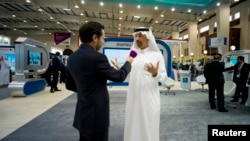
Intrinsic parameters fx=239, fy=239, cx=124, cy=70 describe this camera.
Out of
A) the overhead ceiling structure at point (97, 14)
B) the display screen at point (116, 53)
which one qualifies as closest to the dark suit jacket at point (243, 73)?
the overhead ceiling structure at point (97, 14)

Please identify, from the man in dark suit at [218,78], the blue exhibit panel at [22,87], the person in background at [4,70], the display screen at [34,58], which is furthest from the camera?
the person in background at [4,70]

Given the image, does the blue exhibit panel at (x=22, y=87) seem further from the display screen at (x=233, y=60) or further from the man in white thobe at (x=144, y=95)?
the display screen at (x=233, y=60)

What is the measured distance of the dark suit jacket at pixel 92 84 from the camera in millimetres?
1650

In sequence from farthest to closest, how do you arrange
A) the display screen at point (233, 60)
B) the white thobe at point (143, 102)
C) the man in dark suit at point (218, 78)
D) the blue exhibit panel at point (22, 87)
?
the display screen at point (233, 60)
the blue exhibit panel at point (22, 87)
the man in dark suit at point (218, 78)
the white thobe at point (143, 102)

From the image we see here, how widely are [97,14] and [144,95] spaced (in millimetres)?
19170

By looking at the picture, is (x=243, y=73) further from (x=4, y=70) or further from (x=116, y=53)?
(x=4, y=70)

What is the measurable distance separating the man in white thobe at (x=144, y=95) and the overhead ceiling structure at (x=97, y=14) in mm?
6034

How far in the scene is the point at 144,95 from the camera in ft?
8.13

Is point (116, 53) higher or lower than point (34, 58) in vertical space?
lower

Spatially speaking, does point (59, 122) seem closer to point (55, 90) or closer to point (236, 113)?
point (236, 113)

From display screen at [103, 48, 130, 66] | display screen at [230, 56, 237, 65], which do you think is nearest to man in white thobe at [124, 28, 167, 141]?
display screen at [103, 48, 130, 66]

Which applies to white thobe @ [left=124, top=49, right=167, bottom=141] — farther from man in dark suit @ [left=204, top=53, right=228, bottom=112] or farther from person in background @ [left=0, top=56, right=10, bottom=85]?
person in background @ [left=0, top=56, right=10, bottom=85]

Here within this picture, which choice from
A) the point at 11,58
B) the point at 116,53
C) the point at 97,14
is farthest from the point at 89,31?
the point at 97,14

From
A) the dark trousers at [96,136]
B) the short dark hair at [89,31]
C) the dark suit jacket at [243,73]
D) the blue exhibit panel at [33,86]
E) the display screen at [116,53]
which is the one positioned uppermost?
the short dark hair at [89,31]
